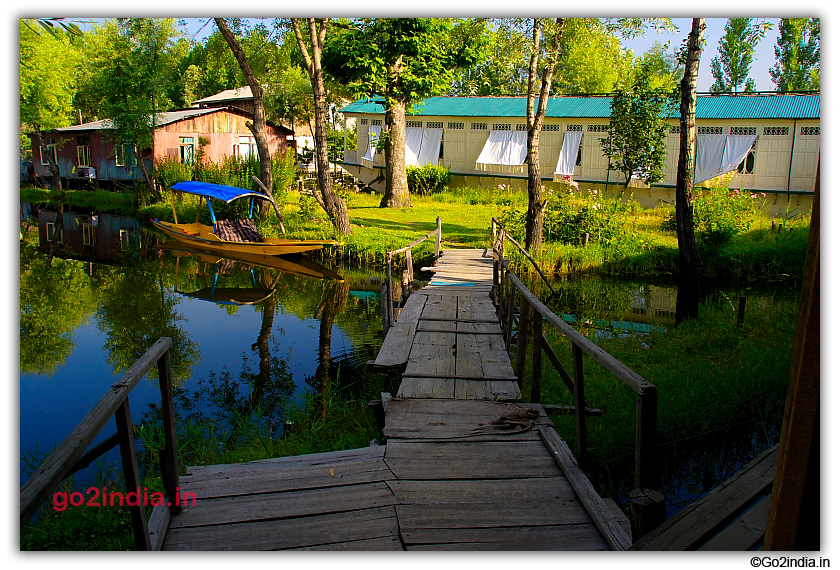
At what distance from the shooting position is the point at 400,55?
60.2ft

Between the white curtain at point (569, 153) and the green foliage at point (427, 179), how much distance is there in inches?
167

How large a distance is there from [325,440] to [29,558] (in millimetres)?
2810

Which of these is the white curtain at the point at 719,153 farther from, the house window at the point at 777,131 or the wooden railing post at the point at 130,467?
the wooden railing post at the point at 130,467

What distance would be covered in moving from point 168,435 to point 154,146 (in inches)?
956

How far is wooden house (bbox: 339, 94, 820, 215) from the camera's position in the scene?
19.5 m

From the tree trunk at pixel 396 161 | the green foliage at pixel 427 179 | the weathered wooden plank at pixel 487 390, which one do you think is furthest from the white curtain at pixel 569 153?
the weathered wooden plank at pixel 487 390

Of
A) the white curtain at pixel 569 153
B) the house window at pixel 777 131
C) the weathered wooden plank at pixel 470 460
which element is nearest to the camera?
the weathered wooden plank at pixel 470 460

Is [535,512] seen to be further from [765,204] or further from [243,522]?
[765,204]

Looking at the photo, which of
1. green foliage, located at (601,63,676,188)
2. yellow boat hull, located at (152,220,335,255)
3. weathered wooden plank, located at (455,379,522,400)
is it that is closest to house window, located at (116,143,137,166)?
yellow boat hull, located at (152,220,335,255)

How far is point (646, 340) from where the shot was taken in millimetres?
8328

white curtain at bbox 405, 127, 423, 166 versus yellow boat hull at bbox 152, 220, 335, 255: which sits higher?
white curtain at bbox 405, 127, 423, 166

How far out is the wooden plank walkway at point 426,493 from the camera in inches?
116

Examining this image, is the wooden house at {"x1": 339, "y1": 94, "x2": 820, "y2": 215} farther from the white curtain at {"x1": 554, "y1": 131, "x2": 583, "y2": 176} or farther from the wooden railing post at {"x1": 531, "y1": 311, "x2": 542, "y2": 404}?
the wooden railing post at {"x1": 531, "y1": 311, "x2": 542, "y2": 404}

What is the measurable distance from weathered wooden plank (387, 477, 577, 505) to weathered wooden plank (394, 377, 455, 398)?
152 centimetres
